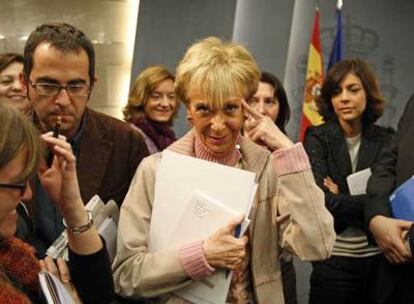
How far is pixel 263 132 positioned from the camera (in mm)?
1659

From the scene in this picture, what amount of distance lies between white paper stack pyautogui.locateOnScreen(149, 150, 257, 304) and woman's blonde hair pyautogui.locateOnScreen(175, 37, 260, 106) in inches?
8.0

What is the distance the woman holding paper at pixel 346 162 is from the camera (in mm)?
2586

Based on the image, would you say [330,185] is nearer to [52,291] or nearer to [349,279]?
[349,279]

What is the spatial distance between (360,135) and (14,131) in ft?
7.02

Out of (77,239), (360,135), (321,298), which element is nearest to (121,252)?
(77,239)

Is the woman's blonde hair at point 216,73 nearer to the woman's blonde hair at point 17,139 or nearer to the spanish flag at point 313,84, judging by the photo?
the woman's blonde hair at point 17,139

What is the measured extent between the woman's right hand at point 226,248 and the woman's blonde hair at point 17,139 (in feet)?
1.83

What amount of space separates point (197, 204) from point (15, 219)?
49 centimetres

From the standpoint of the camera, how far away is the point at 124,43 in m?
5.29

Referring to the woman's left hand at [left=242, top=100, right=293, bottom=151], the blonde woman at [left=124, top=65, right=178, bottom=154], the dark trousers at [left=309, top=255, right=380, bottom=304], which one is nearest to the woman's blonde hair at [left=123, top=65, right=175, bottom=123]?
the blonde woman at [left=124, top=65, right=178, bottom=154]

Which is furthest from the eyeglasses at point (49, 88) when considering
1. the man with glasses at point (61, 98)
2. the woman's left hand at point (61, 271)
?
the woman's left hand at point (61, 271)

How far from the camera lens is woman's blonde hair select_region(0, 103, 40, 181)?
3.45 feet

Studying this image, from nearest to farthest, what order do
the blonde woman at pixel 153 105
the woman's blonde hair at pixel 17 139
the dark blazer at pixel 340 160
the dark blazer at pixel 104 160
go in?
the woman's blonde hair at pixel 17 139 → the dark blazer at pixel 104 160 → the dark blazer at pixel 340 160 → the blonde woman at pixel 153 105

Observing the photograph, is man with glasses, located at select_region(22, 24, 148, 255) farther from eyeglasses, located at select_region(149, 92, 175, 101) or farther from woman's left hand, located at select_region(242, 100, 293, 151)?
eyeglasses, located at select_region(149, 92, 175, 101)
